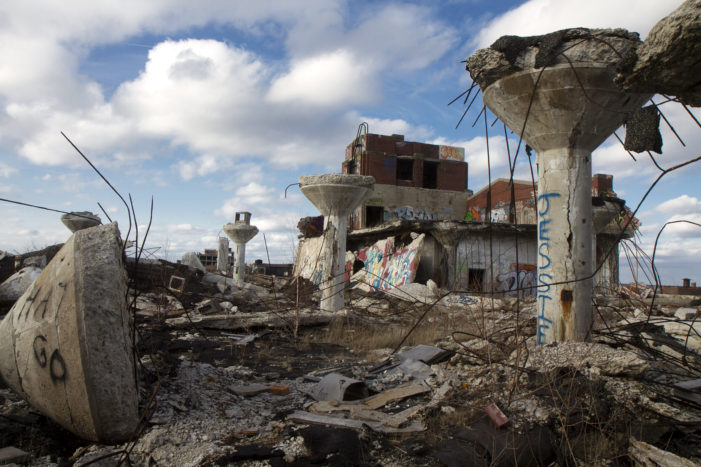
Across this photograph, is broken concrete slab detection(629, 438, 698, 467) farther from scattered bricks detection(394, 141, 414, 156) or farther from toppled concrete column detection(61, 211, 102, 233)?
scattered bricks detection(394, 141, 414, 156)

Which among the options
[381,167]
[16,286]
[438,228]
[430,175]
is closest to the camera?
[16,286]

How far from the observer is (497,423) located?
13.7ft

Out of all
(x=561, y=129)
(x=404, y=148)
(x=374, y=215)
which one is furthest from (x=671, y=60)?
(x=404, y=148)

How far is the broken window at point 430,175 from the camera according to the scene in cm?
Result: 3123

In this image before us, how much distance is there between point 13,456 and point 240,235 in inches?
809

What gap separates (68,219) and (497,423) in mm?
17522

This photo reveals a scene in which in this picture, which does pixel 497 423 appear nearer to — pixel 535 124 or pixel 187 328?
pixel 535 124

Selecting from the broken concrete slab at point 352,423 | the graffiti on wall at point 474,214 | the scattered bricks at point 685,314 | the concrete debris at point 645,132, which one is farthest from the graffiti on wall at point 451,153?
the broken concrete slab at point 352,423

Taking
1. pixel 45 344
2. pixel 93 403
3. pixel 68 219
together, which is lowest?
pixel 93 403

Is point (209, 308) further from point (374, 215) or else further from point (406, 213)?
point (406, 213)

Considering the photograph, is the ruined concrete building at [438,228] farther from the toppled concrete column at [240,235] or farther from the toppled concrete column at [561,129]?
the toppled concrete column at [561,129]

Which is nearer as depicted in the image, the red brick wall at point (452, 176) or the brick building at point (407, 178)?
the brick building at point (407, 178)

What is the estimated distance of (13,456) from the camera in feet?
10.8

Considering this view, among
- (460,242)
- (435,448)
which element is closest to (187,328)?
(435,448)
